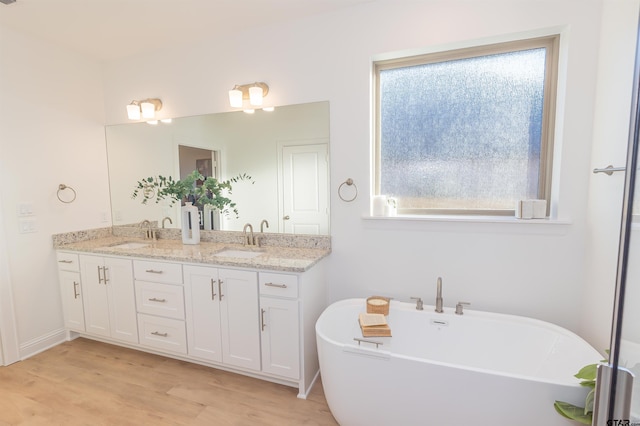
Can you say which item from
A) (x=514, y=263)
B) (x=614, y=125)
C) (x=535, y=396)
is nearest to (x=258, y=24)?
(x=614, y=125)

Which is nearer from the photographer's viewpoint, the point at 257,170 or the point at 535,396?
the point at 535,396

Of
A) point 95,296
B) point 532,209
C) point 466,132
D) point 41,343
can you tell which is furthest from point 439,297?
point 41,343

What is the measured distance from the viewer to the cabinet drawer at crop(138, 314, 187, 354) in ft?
7.83

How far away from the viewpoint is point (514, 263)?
202 centimetres

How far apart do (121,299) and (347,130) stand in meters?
2.35

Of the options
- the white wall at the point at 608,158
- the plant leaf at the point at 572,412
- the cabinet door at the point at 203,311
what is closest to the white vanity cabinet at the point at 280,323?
the cabinet door at the point at 203,311

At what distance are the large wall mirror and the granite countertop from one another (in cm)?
20

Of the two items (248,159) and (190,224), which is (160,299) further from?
(248,159)

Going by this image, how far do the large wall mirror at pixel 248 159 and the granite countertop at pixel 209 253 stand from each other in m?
0.20

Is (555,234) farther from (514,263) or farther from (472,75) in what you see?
(472,75)

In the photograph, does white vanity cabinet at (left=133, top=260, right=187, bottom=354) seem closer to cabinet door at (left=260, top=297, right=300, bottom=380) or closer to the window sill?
cabinet door at (left=260, top=297, right=300, bottom=380)

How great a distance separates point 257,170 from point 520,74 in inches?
82.6

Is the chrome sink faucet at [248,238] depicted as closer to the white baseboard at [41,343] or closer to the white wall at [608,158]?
the white baseboard at [41,343]

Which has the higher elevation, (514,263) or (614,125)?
(614,125)
